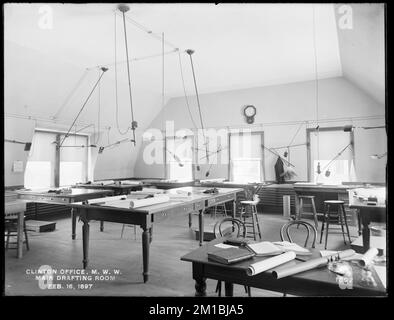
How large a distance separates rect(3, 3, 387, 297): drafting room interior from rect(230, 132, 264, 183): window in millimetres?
40

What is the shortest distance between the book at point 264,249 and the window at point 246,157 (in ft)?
20.2

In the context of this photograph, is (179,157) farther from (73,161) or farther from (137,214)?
(137,214)

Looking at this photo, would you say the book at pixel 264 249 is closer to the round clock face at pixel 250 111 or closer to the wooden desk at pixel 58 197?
the wooden desk at pixel 58 197

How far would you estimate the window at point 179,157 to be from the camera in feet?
30.1

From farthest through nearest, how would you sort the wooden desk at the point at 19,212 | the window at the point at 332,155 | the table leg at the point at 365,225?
the window at the point at 332,155, the wooden desk at the point at 19,212, the table leg at the point at 365,225

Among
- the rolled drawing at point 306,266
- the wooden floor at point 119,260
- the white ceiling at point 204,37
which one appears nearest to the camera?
the rolled drawing at point 306,266

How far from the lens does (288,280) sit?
5.54 ft

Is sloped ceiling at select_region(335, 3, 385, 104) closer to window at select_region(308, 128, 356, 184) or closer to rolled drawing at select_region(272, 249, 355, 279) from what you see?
window at select_region(308, 128, 356, 184)

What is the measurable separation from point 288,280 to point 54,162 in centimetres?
725

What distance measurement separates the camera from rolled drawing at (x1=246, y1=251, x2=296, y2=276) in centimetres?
171

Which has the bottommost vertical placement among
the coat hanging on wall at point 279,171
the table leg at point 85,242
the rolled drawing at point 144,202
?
the table leg at point 85,242

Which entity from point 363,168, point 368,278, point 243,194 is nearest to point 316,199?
point 363,168

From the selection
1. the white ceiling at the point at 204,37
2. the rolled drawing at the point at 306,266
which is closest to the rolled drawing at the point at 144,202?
the rolled drawing at the point at 306,266
